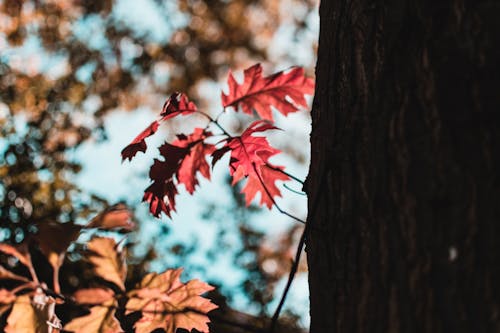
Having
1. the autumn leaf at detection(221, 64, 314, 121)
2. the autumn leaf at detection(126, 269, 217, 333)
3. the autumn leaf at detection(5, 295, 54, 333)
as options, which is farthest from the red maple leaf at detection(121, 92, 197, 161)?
the autumn leaf at detection(5, 295, 54, 333)

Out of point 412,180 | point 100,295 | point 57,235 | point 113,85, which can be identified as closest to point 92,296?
point 100,295

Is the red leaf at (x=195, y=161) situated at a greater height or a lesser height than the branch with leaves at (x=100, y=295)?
greater

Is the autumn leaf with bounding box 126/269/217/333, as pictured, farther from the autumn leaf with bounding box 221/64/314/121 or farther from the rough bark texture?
the autumn leaf with bounding box 221/64/314/121

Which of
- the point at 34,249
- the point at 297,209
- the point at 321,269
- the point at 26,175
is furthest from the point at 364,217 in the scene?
the point at 297,209

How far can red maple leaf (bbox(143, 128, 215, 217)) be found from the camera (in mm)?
1377

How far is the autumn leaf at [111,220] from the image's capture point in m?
1.03

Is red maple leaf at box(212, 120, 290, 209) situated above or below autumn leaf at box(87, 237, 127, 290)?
above

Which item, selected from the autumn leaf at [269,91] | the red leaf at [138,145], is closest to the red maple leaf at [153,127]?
the red leaf at [138,145]

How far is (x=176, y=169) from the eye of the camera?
1.43 meters

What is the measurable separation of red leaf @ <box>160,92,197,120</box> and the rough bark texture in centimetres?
52

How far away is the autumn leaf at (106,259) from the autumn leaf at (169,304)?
0.19 ft

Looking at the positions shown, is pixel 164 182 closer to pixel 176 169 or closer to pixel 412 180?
pixel 176 169

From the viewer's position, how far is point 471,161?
2.52ft

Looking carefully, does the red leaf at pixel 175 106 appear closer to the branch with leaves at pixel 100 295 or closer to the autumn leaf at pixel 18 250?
the branch with leaves at pixel 100 295
